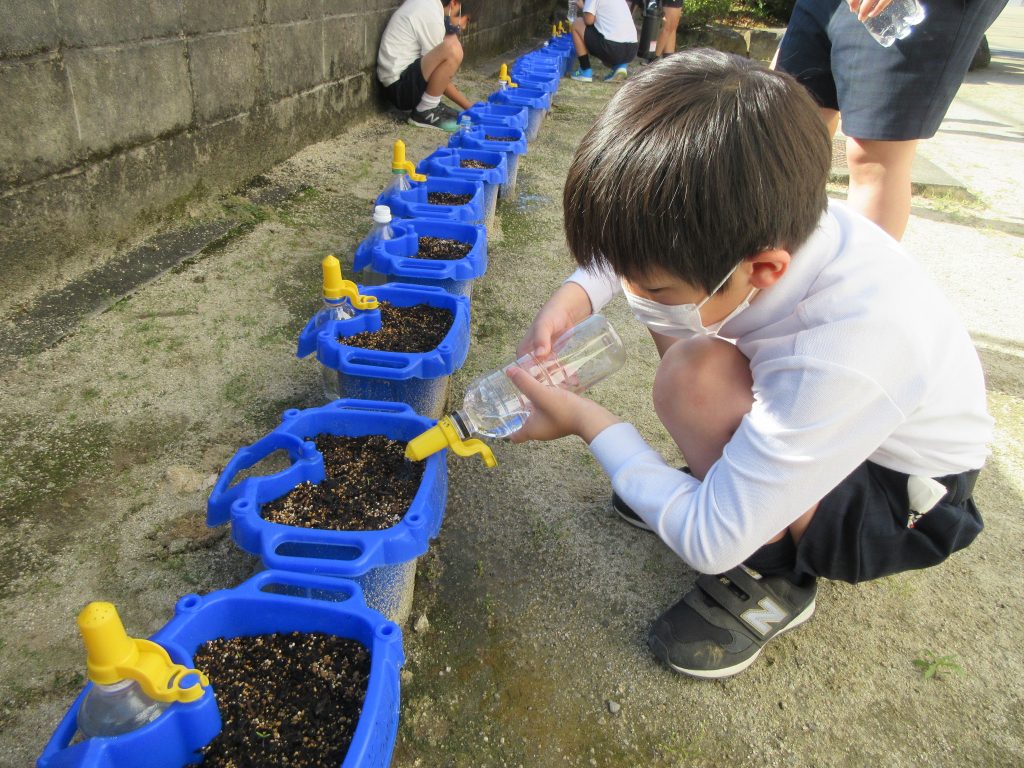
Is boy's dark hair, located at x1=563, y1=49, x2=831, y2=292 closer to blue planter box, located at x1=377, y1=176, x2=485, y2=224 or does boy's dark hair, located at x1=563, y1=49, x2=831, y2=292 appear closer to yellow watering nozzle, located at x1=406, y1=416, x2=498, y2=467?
yellow watering nozzle, located at x1=406, y1=416, x2=498, y2=467

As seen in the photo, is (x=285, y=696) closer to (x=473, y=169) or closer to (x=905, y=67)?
(x=905, y=67)

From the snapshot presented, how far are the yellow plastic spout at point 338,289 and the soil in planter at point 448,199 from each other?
0.96 meters

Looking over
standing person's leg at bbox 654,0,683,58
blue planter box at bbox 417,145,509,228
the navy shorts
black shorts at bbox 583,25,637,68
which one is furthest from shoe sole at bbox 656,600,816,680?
standing person's leg at bbox 654,0,683,58

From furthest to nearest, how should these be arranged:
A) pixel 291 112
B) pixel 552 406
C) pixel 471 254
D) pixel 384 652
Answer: pixel 291 112 → pixel 471 254 → pixel 552 406 → pixel 384 652

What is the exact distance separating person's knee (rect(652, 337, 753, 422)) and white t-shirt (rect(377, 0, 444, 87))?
3.66 m

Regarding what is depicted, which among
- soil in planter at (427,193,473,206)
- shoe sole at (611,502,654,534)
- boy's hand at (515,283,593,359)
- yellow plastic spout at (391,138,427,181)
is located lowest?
shoe sole at (611,502,654,534)

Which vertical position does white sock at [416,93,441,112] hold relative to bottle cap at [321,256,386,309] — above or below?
below

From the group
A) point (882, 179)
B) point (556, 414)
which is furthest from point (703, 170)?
point (882, 179)

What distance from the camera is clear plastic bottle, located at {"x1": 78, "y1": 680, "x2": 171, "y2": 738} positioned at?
0.82m

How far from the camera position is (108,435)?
5.66 feet

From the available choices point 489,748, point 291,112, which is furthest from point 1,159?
point 489,748

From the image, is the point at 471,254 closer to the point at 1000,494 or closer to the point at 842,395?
the point at 842,395

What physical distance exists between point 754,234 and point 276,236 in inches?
87.4

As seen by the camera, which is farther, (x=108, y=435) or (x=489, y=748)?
(x=108, y=435)
